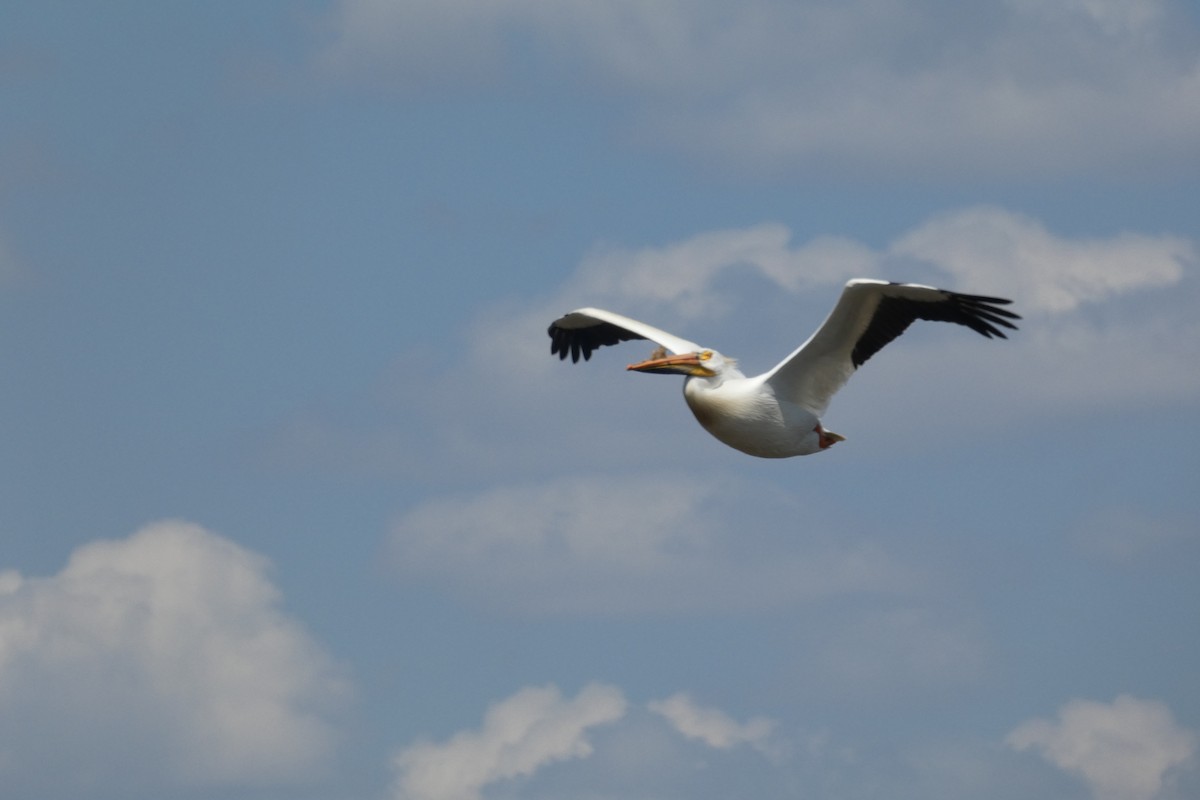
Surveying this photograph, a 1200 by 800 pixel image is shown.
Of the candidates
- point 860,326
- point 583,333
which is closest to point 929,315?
point 860,326

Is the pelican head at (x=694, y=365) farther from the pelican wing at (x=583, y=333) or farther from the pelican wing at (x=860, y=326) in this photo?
the pelican wing at (x=583, y=333)

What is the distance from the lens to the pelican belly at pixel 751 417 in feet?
90.7

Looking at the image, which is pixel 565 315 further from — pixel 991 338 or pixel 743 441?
pixel 991 338

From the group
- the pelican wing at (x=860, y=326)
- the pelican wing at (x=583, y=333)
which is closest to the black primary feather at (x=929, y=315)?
the pelican wing at (x=860, y=326)

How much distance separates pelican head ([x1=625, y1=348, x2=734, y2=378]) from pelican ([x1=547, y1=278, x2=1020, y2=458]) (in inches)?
0.5

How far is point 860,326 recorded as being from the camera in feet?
88.9

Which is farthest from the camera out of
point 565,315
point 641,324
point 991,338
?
point 565,315

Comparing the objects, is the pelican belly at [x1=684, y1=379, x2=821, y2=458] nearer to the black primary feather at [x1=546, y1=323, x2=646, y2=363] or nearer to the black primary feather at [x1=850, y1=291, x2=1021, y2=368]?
the black primary feather at [x1=850, y1=291, x2=1021, y2=368]

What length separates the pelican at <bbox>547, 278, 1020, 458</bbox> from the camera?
26.7 metres

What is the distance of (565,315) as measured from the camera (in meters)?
33.4

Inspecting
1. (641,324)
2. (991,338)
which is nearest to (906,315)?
(991,338)

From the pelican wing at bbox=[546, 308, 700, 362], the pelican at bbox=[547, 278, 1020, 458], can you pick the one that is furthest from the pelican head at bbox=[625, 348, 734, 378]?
the pelican wing at bbox=[546, 308, 700, 362]

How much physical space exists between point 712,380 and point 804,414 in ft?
4.00

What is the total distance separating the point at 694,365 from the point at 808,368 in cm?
147
